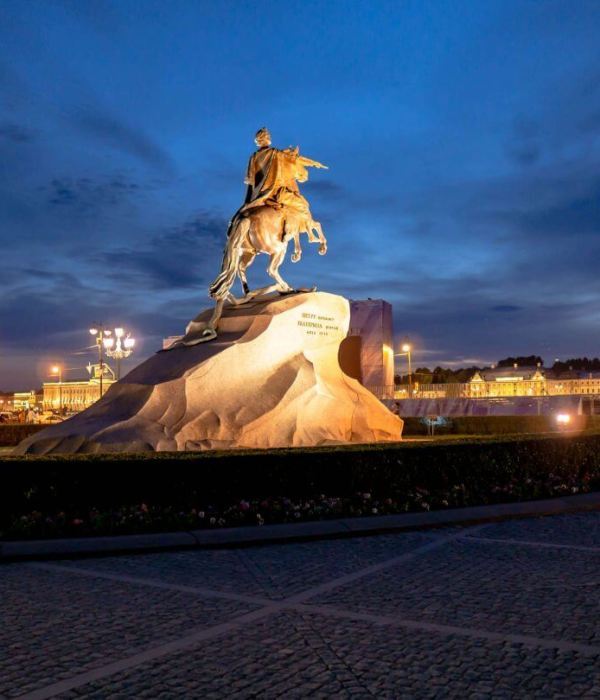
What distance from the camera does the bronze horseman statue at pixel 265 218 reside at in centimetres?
1800

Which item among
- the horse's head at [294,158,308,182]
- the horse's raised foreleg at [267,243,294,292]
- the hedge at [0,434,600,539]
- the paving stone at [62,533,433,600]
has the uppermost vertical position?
the horse's head at [294,158,308,182]

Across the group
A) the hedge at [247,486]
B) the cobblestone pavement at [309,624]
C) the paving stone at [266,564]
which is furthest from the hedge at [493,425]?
the cobblestone pavement at [309,624]

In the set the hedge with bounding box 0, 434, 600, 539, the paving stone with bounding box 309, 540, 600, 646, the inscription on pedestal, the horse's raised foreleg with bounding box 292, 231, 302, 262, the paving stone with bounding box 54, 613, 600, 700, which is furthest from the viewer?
the horse's raised foreleg with bounding box 292, 231, 302, 262

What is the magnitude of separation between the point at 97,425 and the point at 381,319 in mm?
34575

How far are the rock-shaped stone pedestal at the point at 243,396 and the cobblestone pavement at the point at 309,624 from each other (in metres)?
7.08

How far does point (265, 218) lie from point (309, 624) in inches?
531

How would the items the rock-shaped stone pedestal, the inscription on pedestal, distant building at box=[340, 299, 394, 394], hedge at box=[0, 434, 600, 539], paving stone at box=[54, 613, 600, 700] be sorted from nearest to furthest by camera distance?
paving stone at box=[54, 613, 600, 700] → hedge at box=[0, 434, 600, 539] → the rock-shaped stone pedestal → the inscription on pedestal → distant building at box=[340, 299, 394, 394]

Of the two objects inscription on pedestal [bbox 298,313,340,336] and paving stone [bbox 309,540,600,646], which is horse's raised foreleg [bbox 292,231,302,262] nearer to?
inscription on pedestal [bbox 298,313,340,336]

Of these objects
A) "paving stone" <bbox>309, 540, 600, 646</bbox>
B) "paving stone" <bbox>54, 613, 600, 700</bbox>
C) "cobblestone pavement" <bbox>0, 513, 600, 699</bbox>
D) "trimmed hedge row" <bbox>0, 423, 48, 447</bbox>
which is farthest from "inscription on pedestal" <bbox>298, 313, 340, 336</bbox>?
"trimmed hedge row" <bbox>0, 423, 48, 447</bbox>

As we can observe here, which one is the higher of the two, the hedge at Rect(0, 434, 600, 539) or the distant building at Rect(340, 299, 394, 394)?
the distant building at Rect(340, 299, 394, 394)

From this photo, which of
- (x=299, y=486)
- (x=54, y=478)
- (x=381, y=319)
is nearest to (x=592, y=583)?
(x=299, y=486)

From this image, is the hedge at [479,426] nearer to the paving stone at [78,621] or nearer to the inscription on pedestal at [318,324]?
the inscription on pedestal at [318,324]

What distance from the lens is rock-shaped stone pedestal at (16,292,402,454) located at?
1538cm

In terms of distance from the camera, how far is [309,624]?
18.6 ft
